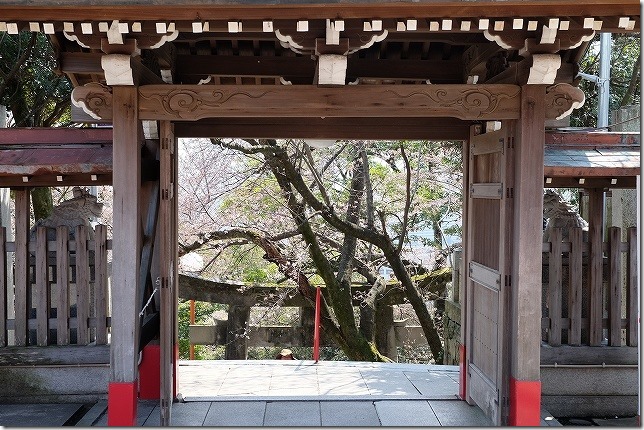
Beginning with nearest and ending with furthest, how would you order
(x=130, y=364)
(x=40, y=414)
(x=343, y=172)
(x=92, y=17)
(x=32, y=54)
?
(x=92, y=17) < (x=130, y=364) < (x=40, y=414) < (x=32, y=54) < (x=343, y=172)

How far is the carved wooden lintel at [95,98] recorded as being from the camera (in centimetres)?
474

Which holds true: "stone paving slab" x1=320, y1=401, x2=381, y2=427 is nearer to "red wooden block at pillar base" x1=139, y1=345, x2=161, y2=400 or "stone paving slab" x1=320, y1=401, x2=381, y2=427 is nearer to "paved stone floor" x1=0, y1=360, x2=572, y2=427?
"paved stone floor" x1=0, y1=360, x2=572, y2=427

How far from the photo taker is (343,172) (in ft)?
45.9

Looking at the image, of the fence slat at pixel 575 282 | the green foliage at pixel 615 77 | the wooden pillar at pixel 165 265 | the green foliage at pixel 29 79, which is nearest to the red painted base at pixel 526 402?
the fence slat at pixel 575 282

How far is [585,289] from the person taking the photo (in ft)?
20.7

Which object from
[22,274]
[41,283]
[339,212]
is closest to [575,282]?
[41,283]

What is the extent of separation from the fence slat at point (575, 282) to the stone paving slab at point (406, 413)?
153cm

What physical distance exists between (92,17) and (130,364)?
2.32 m

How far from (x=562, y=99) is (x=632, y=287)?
241cm

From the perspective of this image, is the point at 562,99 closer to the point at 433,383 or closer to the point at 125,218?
the point at 125,218

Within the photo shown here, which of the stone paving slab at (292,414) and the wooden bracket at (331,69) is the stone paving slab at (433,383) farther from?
the wooden bracket at (331,69)

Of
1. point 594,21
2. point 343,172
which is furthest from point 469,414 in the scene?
point 343,172

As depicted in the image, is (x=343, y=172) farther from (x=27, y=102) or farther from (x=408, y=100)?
(x=408, y=100)

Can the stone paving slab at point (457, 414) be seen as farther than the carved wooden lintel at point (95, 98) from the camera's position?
Yes
